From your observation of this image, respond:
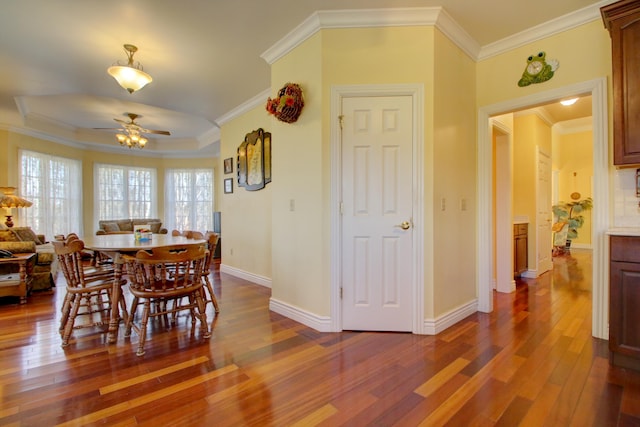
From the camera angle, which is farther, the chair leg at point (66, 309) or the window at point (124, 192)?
the window at point (124, 192)

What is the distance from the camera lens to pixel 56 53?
3.14 m

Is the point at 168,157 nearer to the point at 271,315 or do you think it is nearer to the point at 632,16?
the point at 271,315

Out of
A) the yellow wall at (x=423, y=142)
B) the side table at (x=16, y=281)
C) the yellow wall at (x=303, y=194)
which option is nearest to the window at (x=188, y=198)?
the side table at (x=16, y=281)

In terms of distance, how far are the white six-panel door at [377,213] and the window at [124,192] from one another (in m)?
7.45

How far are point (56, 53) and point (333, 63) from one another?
284cm

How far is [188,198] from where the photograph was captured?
859 cm

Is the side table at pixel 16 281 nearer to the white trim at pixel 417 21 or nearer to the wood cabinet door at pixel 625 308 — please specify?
the white trim at pixel 417 21

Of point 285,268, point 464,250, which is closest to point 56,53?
point 285,268

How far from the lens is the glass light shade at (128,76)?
278cm

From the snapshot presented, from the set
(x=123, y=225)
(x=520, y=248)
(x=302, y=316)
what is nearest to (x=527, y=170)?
(x=520, y=248)

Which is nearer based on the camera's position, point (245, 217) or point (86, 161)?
point (245, 217)

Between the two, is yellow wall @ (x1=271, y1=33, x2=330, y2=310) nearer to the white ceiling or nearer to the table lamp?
the white ceiling

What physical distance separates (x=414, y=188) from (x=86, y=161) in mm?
7988

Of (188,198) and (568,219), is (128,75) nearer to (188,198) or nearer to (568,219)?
(188,198)
